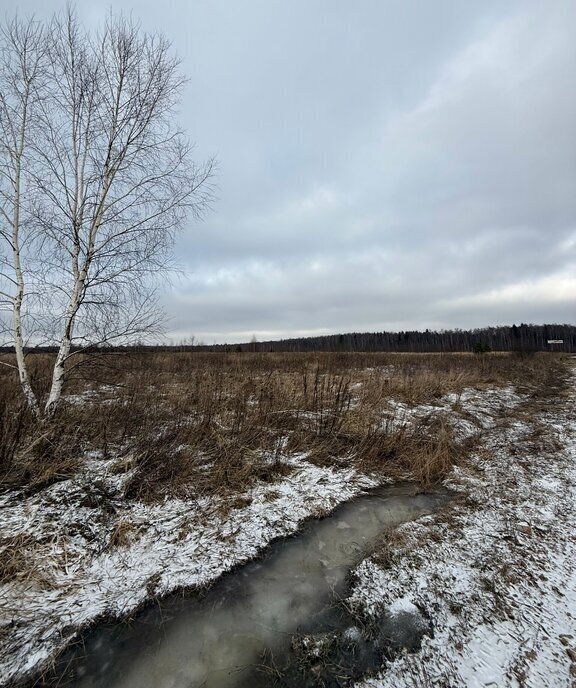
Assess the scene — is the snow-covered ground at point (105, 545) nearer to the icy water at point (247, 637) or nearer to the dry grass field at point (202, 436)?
the icy water at point (247, 637)

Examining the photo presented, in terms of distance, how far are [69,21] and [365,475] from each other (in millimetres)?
9947

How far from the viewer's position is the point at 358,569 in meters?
2.95

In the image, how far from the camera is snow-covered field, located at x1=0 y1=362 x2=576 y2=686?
2117 millimetres

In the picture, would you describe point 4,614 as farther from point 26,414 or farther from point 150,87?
point 150,87

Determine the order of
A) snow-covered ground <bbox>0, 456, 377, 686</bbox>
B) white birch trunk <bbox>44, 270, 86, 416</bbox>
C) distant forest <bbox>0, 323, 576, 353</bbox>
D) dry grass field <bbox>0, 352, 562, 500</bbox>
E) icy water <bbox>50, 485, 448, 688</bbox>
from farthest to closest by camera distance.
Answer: distant forest <bbox>0, 323, 576, 353</bbox> → white birch trunk <bbox>44, 270, 86, 416</bbox> → dry grass field <bbox>0, 352, 562, 500</bbox> → snow-covered ground <bbox>0, 456, 377, 686</bbox> → icy water <bbox>50, 485, 448, 688</bbox>

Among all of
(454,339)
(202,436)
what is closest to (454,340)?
(454,339)

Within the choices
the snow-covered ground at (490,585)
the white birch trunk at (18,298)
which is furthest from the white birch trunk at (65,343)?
the snow-covered ground at (490,585)

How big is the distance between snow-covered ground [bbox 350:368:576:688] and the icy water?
7.4 inches

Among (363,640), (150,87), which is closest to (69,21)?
(150,87)

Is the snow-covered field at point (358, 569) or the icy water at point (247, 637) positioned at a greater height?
the snow-covered field at point (358, 569)

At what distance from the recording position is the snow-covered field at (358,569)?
2.12 metres

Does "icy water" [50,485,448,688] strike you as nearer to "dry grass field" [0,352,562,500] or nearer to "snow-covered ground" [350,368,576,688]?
"snow-covered ground" [350,368,576,688]

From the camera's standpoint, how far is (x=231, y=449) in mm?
4961

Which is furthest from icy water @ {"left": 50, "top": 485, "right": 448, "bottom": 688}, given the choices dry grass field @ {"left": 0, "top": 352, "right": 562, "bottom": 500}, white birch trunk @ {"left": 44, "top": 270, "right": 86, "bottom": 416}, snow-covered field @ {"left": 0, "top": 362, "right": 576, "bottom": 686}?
white birch trunk @ {"left": 44, "top": 270, "right": 86, "bottom": 416}
